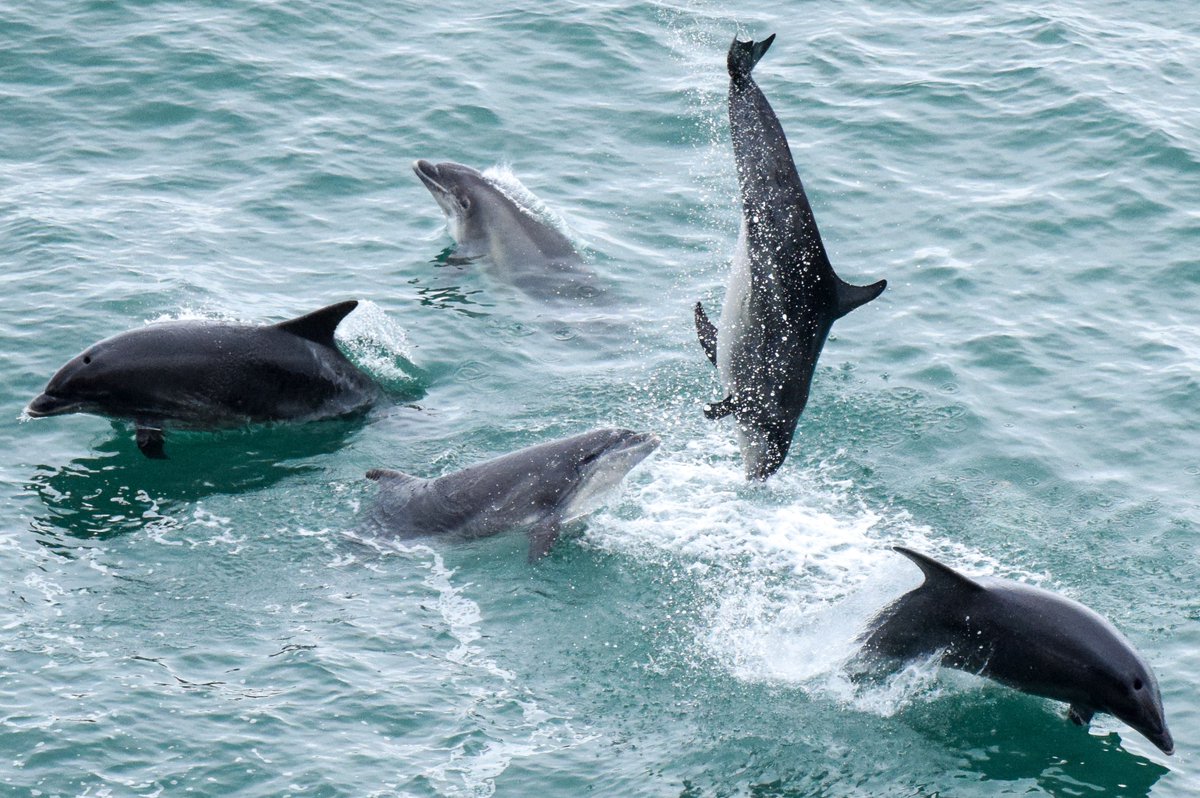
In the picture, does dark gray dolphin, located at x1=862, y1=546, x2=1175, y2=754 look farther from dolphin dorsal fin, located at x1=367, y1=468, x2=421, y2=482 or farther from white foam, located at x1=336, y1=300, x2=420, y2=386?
white foam, located at x1=336, y1=300, x2=420, y2=386

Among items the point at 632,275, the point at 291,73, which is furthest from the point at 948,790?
the point at 291,73

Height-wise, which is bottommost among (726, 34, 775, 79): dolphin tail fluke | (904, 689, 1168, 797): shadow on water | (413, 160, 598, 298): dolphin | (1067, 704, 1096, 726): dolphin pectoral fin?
(904, 689, 1168, 797): shadow on water

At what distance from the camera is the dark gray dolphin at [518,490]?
14.8 m

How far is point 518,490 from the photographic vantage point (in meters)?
14.9

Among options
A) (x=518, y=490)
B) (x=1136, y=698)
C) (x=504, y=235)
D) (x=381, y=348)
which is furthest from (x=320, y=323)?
(x=1136, y=698)

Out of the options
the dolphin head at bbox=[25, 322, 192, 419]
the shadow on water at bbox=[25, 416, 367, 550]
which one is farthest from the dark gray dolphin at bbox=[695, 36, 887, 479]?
the dolphin head at bbox=[25, 322, 192, 419]

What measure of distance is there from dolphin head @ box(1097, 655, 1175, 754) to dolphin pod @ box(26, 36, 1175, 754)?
0.01 m

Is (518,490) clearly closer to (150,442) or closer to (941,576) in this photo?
(150,442)

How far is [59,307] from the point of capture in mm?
18312

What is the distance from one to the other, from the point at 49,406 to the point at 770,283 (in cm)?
742

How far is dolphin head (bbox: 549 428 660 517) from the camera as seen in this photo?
15.1 metres

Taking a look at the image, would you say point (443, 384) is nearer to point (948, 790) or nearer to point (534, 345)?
point (534, 345)

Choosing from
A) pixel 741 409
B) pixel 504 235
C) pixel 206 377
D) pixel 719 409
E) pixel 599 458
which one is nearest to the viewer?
pixel 719 409

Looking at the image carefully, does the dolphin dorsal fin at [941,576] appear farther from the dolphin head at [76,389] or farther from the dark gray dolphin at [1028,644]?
the dolphin head at [76,389]
